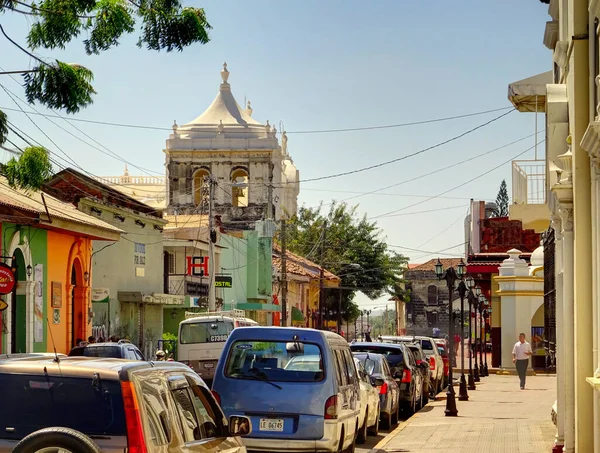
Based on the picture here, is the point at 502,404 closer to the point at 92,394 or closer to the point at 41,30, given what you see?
the point at 41,30


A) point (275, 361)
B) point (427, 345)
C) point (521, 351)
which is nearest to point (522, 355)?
point (521, 351)

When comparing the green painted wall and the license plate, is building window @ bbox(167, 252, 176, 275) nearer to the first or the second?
the green painted wall

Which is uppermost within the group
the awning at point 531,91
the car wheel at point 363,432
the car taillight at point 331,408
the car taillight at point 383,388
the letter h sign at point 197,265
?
the awning at point 531,91

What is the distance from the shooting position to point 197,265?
188 feet

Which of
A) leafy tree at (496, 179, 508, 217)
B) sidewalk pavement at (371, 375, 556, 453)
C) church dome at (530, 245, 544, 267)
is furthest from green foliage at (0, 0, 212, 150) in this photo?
leafy tree at (496, 179, 508, 217)

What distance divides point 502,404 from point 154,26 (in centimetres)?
1647

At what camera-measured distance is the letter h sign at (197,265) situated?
57312mm

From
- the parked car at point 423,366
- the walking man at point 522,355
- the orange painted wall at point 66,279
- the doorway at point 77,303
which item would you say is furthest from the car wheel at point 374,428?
the doorway at point 77,303

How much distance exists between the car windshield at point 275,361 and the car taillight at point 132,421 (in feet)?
25.0

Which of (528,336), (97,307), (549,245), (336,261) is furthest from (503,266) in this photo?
(336,261)

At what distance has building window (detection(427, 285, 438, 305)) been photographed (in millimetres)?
125500

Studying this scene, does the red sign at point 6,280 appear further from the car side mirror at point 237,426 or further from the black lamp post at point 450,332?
the car side mirror at point 237,426

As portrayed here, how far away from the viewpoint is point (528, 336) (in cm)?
4834

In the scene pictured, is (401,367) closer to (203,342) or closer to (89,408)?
(203,342)
